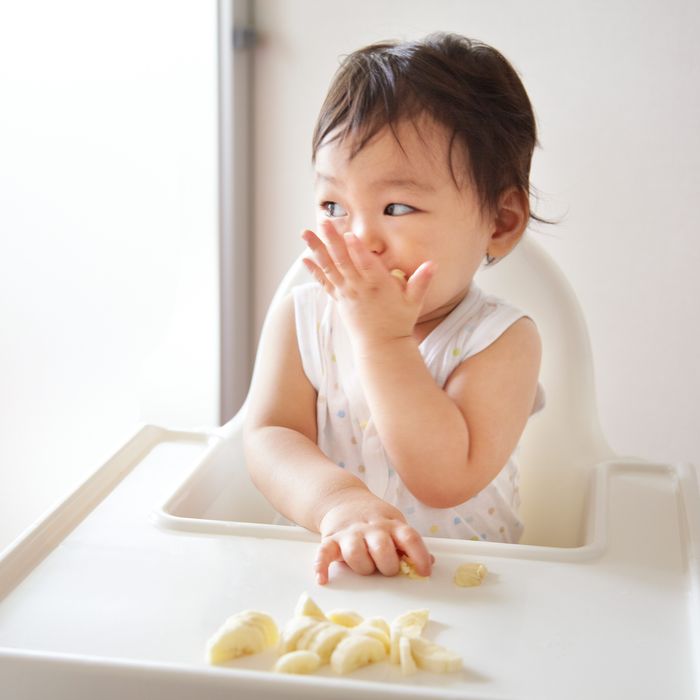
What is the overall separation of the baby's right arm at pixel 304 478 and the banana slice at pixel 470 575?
0.02 m

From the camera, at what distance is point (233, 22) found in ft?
5.49

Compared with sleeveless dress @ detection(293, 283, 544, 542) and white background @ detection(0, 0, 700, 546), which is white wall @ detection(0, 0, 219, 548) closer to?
white background @ detection(0, 0, 700, 546)

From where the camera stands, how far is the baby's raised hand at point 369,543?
2.24 feet

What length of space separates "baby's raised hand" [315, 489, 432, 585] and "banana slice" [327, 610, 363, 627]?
0.19 ft

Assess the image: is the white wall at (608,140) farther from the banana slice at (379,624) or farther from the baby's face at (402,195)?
the banana slice at (379,624)

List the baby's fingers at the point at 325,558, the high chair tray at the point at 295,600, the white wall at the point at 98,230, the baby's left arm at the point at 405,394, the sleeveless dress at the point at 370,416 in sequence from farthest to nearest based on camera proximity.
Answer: the white wall at the point at 98,230 → the sleeveless dress at the point at 370,416 → the baby's left arm at the point at 405,394 → the baby's fingers at the point at 325,558 → the high chair tray at the point at 295,600

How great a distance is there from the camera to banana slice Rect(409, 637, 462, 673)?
558mm

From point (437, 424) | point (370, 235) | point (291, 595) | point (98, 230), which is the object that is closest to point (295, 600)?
point (291, 595)

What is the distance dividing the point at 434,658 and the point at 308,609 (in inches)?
3.6

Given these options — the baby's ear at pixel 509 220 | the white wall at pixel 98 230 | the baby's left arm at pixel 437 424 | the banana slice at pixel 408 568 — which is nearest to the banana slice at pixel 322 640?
the banana slice at pixel 408 568

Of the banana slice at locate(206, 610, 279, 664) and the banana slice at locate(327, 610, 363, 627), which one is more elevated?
the banana slice at locate(206, 610, 279, 664)

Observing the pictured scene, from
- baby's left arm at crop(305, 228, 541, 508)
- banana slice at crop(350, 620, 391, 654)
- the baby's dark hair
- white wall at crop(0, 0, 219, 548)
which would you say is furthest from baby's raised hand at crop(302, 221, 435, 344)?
white wall at crop(0, 0, 219, 548)

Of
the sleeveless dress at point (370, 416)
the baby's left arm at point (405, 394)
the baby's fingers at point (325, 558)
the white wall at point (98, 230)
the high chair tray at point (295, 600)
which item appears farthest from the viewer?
the white wall at point (98, 230)

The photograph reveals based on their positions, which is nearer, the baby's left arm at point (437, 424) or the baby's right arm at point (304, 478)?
the baby's right arm at point (304, 478)
